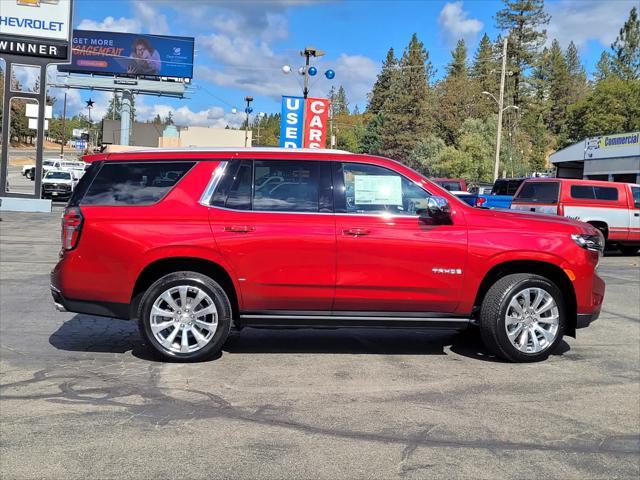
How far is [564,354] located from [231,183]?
3908 mm

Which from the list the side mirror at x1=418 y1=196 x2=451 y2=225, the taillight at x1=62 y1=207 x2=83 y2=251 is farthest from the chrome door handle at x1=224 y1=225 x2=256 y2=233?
the side mirror at x1=418 y1=196 x2=451 y2=225

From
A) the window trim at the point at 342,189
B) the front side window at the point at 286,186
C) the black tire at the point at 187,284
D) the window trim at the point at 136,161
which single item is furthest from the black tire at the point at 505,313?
the window trim at the point at 136,161

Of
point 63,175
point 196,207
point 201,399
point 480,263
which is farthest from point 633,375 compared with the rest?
point 63,175

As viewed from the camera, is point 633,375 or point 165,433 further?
point 633,375

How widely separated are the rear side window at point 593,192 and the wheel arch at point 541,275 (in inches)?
417

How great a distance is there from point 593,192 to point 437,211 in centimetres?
1202

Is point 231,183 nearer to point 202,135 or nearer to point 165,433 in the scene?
point 165,433

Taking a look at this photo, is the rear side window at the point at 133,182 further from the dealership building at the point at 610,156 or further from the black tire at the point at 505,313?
the dealership building at the point at 610,156

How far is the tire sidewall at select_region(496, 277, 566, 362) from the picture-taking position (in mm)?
5801

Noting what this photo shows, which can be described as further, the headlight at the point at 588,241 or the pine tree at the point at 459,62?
the pine tree at the point at 459,62

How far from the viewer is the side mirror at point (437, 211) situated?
565 cm

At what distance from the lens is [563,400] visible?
5.07 metres

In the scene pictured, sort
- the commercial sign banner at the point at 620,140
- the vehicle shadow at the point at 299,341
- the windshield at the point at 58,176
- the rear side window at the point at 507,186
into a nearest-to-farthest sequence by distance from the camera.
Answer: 1. the vehicle shadow at the point at 299,341
2. the rear side window at the point at 507,186
3. the windshield at the point at 58,176
4. the commercial sign banner at the point at 620,140

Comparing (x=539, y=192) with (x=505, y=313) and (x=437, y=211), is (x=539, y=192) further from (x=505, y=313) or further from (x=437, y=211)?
Answer: (x=437, y=211)
